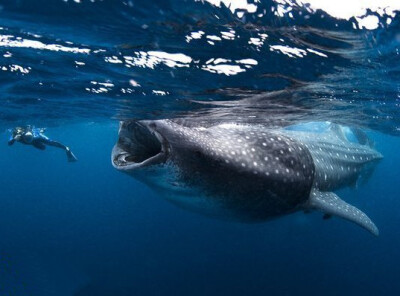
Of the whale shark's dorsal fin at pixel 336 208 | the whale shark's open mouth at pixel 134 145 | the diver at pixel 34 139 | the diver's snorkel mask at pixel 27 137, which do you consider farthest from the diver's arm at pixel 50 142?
the whale shark's dorsal fin at pixel 336 208

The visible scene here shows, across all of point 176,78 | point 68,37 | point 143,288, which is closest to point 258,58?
point 176,78

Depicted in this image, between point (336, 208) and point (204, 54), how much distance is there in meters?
4.13

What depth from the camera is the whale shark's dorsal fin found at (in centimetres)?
646

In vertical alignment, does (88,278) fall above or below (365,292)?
below

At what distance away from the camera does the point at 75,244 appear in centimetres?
3331

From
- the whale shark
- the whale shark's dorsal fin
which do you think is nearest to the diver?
the whale shark

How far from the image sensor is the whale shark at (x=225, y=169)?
467cm

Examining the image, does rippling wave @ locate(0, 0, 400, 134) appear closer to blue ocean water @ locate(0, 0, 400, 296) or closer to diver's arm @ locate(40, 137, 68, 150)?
blue ocean water @ locate(0, 0, 400, 296)

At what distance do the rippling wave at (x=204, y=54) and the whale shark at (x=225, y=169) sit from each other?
1.56 m

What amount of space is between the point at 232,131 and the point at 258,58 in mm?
1710

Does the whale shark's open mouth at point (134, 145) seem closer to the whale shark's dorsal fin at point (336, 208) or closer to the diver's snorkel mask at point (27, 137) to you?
the whale shark's dorsal fin at point (336, 208)

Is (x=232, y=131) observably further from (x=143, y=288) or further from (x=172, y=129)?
(x=143, y=288)

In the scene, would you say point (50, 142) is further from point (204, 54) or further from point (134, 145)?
point (204, 54)

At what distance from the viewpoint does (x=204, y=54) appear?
6.34 metres
